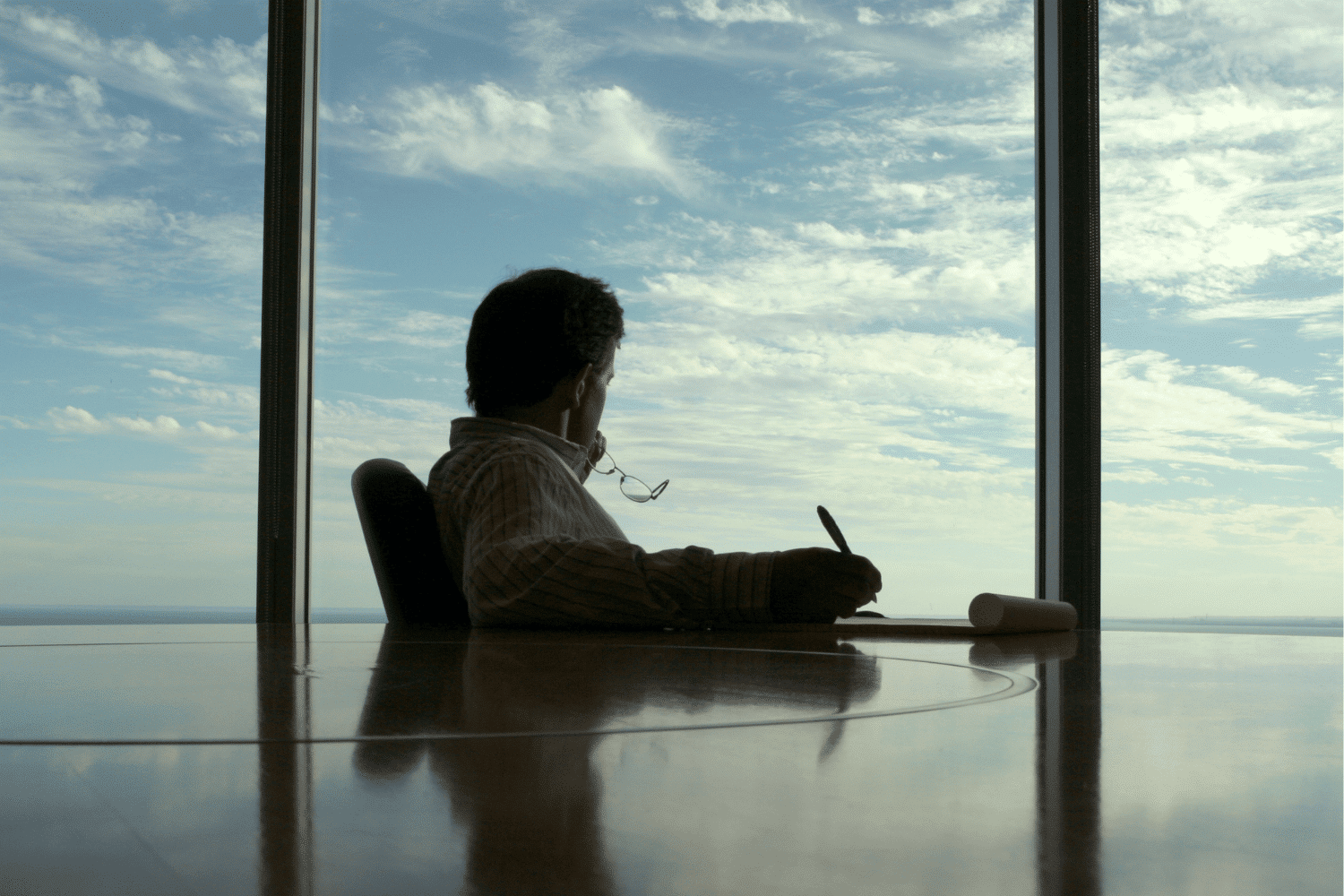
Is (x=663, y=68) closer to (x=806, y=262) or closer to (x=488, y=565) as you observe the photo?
(x=806, y=262)

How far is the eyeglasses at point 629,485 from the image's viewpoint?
163 centimetres

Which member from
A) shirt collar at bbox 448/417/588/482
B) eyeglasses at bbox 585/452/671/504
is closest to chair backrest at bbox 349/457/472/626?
shirt collar at bbox 448/417/588/482

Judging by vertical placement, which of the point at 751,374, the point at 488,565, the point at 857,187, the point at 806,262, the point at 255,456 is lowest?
the point at 488,565

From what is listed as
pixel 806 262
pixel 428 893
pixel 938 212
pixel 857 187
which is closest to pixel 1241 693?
pixel 428 893

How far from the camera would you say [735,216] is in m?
3.90

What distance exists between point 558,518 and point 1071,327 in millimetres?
1374

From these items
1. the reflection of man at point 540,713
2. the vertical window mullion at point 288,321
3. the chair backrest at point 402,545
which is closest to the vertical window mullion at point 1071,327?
the chair backrest at point 402,545

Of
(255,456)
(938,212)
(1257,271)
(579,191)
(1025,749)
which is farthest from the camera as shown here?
(579,191)

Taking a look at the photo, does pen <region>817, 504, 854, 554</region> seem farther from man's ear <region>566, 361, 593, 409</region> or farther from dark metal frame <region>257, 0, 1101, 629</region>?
dark metal frame <region>257, 0, 1101, 629</region>

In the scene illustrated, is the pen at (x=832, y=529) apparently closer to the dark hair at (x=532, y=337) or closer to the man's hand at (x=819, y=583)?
the man's hand at (x=819, y=583)

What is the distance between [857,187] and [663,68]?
0.91 meters

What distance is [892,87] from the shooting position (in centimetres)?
350

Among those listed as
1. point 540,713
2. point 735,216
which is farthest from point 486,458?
point 735,216

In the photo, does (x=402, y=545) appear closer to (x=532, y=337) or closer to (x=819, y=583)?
(x=532, y=337)
